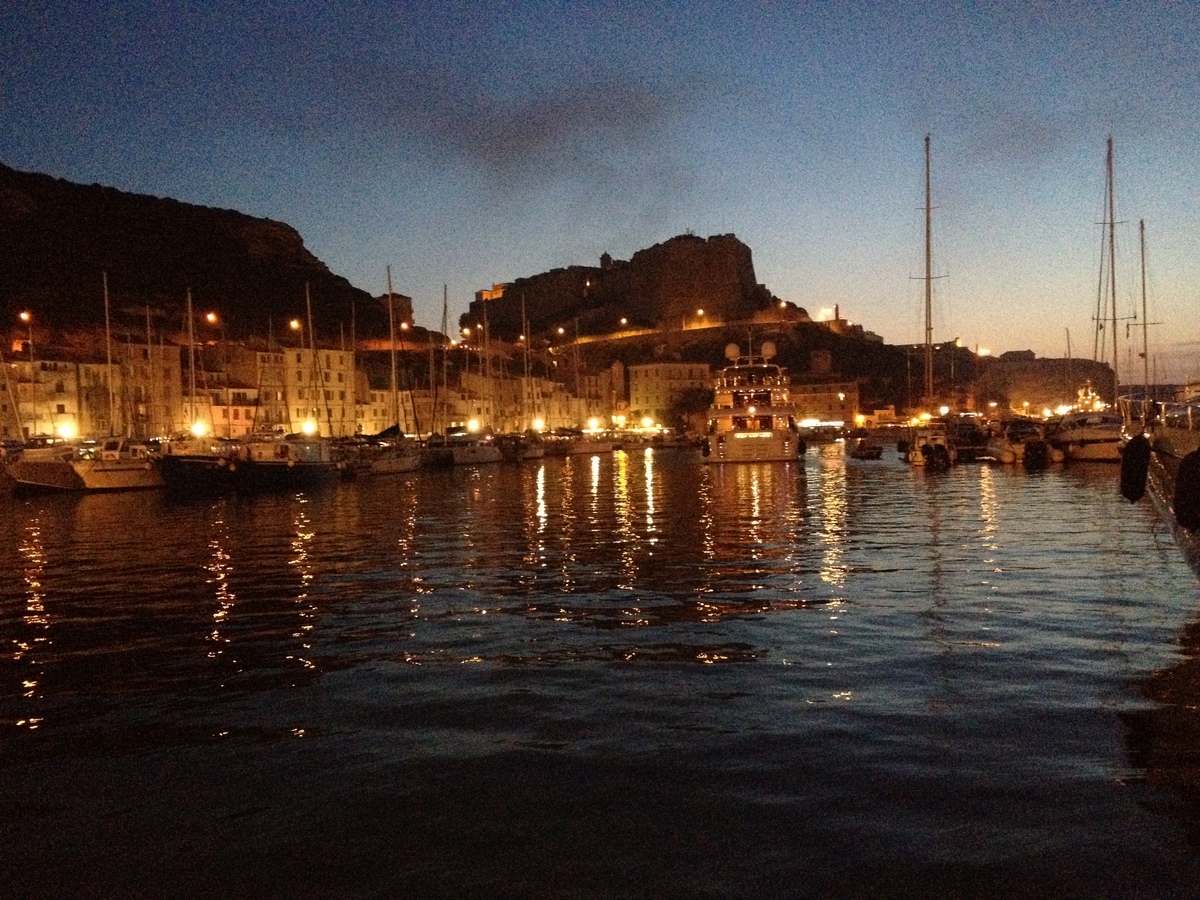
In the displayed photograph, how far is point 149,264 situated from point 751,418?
10303 cm

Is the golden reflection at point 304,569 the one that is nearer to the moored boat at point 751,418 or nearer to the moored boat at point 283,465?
the moored boat at point 283,465

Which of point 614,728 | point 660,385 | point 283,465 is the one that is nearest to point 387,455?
point 283,465

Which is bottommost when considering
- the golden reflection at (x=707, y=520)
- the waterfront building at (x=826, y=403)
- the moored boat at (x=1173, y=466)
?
the golden reflection at (x=707, y=520)

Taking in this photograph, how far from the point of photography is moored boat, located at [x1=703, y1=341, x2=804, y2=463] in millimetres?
65125

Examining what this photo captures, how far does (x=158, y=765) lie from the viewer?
297 inches

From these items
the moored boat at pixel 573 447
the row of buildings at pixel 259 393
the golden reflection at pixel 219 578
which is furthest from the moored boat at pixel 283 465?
the moored boat at pixel 573 447

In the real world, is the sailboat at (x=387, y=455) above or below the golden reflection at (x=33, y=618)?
above

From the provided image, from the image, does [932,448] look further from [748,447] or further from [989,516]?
[989,516]

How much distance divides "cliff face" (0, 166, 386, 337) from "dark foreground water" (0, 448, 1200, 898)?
10294cm

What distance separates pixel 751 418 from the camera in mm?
67875

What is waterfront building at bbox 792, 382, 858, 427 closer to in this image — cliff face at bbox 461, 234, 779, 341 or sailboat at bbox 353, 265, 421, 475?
cliff face at bbox 461, 234, 779, 341

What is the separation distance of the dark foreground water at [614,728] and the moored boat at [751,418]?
46293 millimetres

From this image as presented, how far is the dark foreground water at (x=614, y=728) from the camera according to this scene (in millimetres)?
5662

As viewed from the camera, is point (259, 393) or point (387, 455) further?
point (259, 393)
